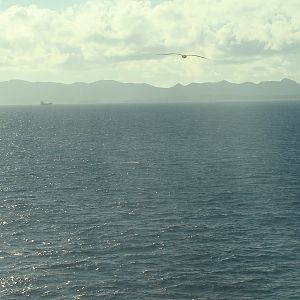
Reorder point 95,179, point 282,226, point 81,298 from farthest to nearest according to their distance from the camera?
point 95,179, point 282,226, point 81,298

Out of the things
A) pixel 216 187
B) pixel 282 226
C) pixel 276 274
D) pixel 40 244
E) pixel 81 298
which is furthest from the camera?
pixel 216 187

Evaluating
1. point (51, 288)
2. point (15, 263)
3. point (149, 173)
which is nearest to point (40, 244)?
point (15, 263)

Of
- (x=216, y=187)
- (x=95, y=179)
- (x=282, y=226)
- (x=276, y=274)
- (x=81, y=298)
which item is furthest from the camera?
(x=95, y=179)

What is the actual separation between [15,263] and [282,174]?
8680 cm

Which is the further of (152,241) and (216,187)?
(216,187)

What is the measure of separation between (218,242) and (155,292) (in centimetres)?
2160

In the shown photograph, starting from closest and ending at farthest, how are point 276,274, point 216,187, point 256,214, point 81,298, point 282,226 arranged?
point 81,298 → point 276,274 → point 282,226 → point 256,214 → point 216,187

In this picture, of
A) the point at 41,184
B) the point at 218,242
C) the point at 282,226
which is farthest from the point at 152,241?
the point at 41,184

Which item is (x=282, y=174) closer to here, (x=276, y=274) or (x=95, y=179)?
(x=95, y=179)

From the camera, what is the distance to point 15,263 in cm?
8069

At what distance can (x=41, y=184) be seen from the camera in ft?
444

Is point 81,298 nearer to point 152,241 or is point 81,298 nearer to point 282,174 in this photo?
point 152,241

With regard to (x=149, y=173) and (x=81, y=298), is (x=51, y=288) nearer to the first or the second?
(x=81, y=298)

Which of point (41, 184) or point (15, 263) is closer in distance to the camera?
point (15, 263)
